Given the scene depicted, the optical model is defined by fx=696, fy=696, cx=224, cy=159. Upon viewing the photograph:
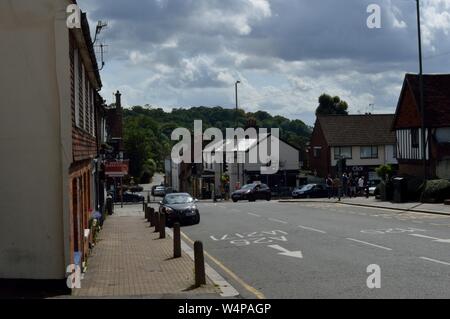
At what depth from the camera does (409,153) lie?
144 ft

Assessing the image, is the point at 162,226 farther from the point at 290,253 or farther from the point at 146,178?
the point at 146,178

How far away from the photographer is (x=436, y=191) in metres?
34.1

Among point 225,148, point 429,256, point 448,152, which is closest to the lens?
point 429,256

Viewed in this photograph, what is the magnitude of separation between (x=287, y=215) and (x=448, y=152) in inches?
544

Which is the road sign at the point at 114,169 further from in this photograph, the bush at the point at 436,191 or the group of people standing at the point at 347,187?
the bush at the point at 436,191

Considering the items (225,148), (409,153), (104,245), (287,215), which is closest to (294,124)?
(225,148)

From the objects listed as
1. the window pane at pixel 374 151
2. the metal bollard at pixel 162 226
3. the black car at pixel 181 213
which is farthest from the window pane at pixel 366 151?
the metal bollard at pixel 162 226

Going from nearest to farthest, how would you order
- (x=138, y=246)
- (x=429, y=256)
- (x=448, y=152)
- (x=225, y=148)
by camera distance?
(x=429, y=256) < (x=138, y=246) < (x=448, y=152) < (x=225, y=148)

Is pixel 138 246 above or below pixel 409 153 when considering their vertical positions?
below

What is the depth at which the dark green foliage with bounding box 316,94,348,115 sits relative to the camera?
11044 centimetres

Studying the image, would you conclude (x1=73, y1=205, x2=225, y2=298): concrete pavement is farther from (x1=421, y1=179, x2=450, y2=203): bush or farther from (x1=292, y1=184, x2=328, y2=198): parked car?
(x1=292, y1=184, x2=328, y2=198): parked car

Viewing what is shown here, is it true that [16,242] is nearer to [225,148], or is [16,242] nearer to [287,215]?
[287,215]

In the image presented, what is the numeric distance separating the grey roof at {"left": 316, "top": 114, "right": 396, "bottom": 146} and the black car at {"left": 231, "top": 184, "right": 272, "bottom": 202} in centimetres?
1384

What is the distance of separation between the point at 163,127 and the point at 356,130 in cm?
9757
